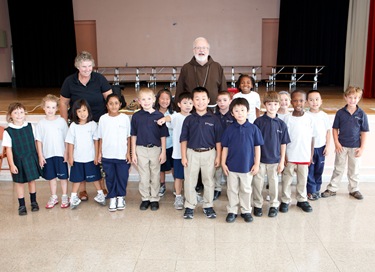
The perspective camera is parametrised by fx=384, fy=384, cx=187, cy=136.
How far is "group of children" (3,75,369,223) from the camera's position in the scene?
10.4ft

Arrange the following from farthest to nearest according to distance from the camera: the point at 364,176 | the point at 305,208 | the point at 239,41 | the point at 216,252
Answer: the point at 239,41
the point at 364,176
the point at 305,208
the point at 216,252

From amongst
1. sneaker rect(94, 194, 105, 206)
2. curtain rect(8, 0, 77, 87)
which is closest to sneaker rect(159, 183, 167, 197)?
sneaker rect(94, 194, 105, 206)

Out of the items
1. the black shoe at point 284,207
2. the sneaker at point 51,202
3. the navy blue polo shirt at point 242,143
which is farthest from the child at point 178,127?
the sneaker at point 51,202

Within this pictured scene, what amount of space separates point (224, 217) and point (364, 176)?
199 centimetres

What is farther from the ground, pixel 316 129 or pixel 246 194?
pixel 316 129

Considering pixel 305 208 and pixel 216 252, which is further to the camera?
pixel 305 208

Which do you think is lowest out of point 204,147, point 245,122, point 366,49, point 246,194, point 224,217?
point 224,217

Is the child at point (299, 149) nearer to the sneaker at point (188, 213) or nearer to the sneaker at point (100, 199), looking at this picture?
the sneaker at point (188, 213)

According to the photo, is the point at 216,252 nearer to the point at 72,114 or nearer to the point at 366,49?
the point at 72,114

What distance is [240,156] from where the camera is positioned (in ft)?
10.1

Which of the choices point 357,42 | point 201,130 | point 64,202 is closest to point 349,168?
point 201,130

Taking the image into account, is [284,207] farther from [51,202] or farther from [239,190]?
[51,202]

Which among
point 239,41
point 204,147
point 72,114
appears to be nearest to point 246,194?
point 204,147

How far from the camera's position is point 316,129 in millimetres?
3555
